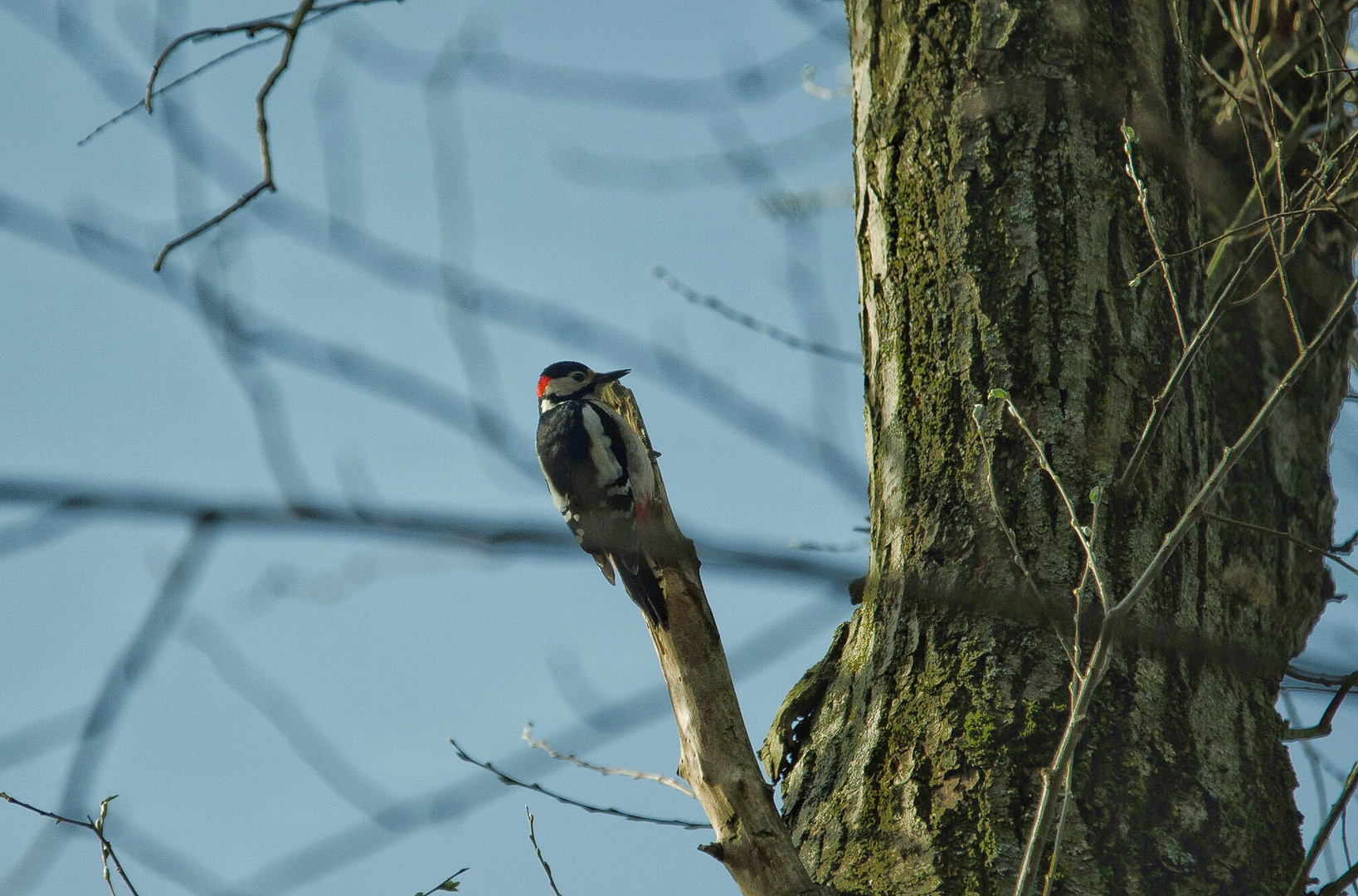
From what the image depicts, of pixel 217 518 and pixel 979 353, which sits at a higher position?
pixel 979 353

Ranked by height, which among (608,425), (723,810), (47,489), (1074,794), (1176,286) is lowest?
(1074,794)

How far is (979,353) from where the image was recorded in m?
2.57

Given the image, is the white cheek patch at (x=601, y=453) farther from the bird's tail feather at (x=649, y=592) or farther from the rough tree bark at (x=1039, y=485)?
the rough tree bark at (x=1039, y=485)

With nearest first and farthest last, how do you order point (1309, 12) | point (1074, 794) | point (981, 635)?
point (1074, 794) < point (981, 635) < point (1309, 12)

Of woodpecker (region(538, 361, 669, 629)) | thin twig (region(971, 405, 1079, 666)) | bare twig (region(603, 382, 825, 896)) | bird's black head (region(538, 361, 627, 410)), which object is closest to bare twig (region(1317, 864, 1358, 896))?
thin twig (region(971, 405, 1079, 666))

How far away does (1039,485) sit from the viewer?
2.42 metres

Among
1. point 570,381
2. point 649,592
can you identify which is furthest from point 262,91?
point 570,381

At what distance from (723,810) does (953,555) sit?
28.8 inches

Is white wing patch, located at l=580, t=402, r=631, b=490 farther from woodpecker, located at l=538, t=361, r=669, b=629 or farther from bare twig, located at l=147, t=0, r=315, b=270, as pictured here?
bare twig, located at l=147, t=0, r=315, b=270

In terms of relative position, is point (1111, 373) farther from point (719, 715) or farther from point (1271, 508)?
Result: point (719, 715)

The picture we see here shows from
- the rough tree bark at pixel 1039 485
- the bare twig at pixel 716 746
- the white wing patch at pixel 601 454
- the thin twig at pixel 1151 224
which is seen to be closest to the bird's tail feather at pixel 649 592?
the bare twig at pixel 716 746

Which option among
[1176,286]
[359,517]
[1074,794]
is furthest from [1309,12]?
[359,517]

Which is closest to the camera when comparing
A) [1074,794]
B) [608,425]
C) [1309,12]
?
[1074,794]

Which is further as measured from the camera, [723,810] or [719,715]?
[719,715]
